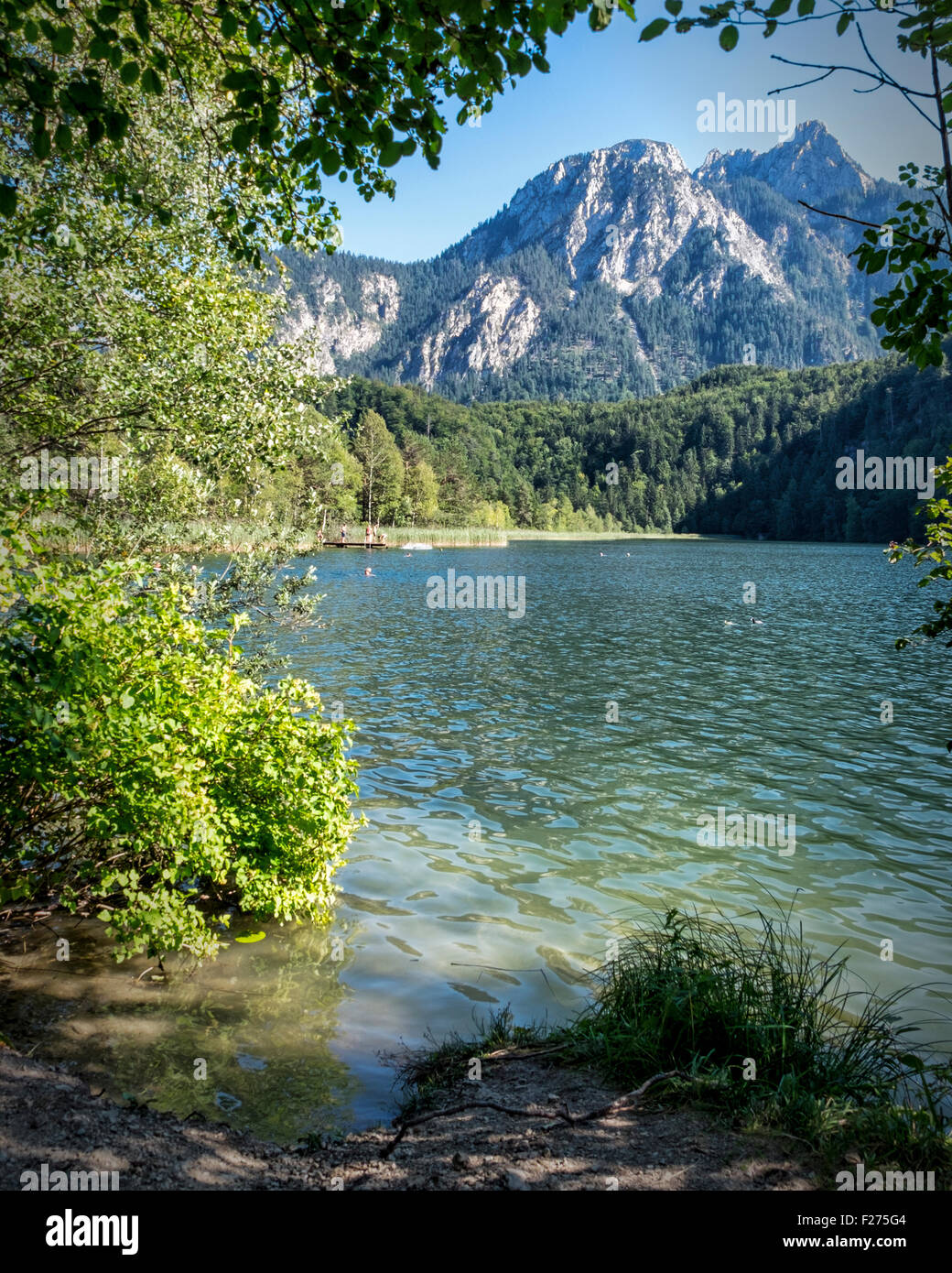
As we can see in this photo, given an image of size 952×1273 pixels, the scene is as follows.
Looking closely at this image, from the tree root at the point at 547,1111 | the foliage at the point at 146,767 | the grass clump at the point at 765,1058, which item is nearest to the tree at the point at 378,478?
the foliage at the point at 146,767

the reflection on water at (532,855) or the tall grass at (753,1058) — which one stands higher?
the tall grass at (753,1058)

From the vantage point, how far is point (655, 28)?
4090mm

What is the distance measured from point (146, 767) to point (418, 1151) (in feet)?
12.4

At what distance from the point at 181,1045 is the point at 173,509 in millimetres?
10870

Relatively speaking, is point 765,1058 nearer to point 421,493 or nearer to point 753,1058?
point 753,1058

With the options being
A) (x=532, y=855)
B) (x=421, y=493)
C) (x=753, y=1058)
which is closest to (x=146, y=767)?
(x=753, y=1058)

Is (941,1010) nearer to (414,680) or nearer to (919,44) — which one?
(919,44)

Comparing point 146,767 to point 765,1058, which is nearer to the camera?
point 765,1058

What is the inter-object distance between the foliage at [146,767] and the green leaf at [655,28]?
502 centimetres

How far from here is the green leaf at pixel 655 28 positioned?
13.4ft

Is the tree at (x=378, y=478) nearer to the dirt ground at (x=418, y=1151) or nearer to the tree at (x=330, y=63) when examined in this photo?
the tree at (x=330, y=63)

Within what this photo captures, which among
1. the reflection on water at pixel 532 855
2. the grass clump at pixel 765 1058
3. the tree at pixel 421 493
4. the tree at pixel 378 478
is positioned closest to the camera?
the grass clump at pixel 765 1058

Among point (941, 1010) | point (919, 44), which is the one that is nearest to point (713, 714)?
point (941, 1010)

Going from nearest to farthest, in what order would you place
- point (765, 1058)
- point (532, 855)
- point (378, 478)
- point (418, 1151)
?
1. point (418, 1151)
2. point (765, 1058)
3. point (532, 855)
4. point (378, 478)
